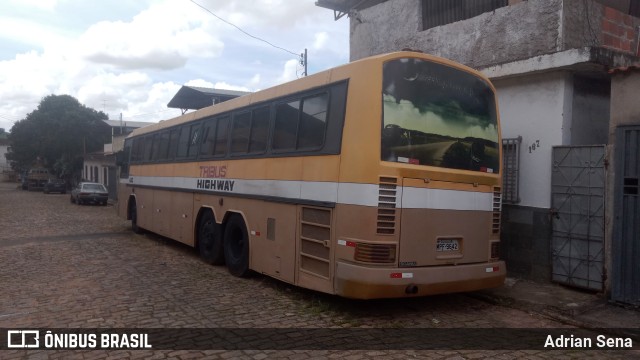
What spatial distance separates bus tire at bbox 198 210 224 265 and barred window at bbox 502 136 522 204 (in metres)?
5.17

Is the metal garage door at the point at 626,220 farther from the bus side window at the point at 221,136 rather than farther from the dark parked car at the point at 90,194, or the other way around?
the dark parked car at the point at 90,194

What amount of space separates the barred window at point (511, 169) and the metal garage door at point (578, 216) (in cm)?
65

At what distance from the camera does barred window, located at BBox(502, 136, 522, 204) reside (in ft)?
27.2

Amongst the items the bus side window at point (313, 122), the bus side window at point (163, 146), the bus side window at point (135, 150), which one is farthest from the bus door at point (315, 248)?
the bus side window at point (135, 150)

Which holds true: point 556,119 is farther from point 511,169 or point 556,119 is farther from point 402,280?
point 402,280

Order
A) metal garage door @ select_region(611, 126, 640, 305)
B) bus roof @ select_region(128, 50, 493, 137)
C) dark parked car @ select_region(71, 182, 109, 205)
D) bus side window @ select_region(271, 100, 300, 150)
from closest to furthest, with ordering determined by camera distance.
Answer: bus roof @ select_region(128, 50, 493, 137), metal garage door @ select_region(611, 126, 640, 305), bus side window @ select_region(271, 100, 300, 150), dark parked car @ select_region(71, 182, 109, 205)

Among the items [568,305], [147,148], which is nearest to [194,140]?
[147,148]

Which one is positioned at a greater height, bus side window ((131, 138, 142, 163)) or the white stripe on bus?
bus side window ((131, 138, 142, 163))

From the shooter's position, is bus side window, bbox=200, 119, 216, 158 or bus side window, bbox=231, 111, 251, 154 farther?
bus side window, bbox=200, 119, 216, 158

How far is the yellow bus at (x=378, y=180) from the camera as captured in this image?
Answer: 5703 millimetres

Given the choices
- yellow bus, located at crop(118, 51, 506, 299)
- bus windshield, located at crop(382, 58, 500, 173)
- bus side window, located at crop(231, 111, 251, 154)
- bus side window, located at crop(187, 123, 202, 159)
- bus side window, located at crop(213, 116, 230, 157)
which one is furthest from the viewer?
bus side window, located at crop(187, 123, 202, 159)

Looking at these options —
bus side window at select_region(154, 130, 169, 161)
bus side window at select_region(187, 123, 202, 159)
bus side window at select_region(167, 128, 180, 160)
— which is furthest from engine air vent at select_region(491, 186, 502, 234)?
bus side window at select_region(154, 130, 169, 161)

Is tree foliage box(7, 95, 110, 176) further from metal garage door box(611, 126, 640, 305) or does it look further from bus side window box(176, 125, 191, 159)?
metal garage door box(611, 126, 640, 305)
